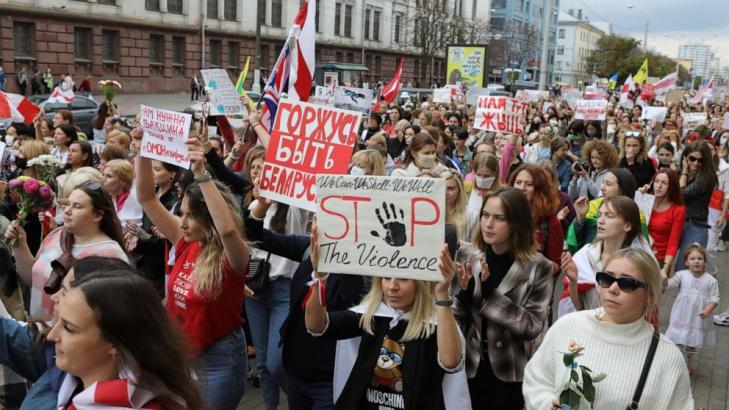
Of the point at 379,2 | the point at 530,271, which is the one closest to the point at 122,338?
the point at 530,271

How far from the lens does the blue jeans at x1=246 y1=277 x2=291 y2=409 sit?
438 cm

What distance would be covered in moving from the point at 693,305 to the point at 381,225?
4206 mm

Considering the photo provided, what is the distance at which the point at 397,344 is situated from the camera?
10.2 feet

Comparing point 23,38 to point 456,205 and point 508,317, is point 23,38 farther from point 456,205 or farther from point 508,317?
point 508,317

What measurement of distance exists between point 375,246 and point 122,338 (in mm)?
1280

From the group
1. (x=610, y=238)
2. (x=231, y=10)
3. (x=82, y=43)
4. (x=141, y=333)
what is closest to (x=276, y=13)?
(x=231, y=10)

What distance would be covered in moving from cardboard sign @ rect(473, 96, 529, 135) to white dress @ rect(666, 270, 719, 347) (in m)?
3.16

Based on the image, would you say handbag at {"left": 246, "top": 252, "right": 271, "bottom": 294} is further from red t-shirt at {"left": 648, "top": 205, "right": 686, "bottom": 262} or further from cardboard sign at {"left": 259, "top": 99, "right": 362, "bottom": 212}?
red t-shirt at {"left": 648, "top": 205, "right": 686, "bottom": 262}

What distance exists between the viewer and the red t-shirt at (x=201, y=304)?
3596mm

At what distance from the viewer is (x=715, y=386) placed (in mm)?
5902

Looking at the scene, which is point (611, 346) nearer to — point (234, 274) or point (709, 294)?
point (234, 274)

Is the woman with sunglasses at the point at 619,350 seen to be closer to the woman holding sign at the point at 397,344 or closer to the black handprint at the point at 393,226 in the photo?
Result: the woman holding sign at the point at 397,344

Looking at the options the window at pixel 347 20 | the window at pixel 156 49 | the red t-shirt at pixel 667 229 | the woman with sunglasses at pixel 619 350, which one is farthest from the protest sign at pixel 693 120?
the window at pixel 347 20

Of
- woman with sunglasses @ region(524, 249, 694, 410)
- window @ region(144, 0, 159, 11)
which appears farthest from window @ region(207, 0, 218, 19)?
woman with sunglasses @ region(524, 249, 694, 410)
